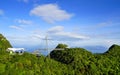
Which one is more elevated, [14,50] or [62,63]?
[14,50]

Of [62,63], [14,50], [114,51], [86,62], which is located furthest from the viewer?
[114,51]

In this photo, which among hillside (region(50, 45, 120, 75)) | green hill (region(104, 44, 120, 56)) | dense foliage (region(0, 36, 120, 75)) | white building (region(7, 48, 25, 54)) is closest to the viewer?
dense foliage (region(0, 36, 120, 75))

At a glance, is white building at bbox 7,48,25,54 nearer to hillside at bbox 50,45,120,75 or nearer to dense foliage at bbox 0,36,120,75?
dense foliage at bbox 0,36,120,75

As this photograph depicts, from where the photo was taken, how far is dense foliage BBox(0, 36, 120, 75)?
226ft

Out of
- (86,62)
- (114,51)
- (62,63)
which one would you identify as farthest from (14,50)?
(114,51)

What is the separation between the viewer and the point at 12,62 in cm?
6969

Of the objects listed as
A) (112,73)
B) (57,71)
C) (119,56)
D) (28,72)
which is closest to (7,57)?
(28,72)

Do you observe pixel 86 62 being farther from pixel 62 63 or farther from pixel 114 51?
pixel 114 51

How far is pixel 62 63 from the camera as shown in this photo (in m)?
92.8

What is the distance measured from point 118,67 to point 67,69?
2711 centimetres

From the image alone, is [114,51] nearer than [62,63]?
No

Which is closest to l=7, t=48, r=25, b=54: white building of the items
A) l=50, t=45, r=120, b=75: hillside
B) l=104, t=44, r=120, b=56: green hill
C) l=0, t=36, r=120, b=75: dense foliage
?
l=0, t=36, r=120, b=75: dense foliage

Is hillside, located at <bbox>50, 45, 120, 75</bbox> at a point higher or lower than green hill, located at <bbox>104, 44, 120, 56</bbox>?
lower

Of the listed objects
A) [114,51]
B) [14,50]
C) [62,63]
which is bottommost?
[62,63]
